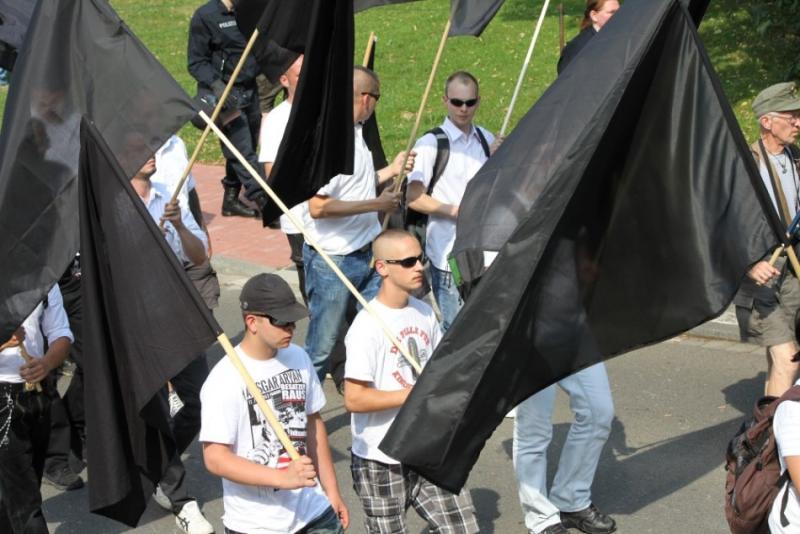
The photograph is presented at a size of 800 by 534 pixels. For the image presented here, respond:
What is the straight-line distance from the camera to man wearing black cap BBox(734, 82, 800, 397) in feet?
26.2

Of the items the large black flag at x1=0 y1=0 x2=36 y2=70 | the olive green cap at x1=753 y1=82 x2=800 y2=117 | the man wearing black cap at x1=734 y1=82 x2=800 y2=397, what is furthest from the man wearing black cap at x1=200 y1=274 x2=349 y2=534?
the olive green cap at x1=753 y1=82 x2=800 y2=117

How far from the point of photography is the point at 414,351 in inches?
244

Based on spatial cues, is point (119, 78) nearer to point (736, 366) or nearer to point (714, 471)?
point (714, 471)

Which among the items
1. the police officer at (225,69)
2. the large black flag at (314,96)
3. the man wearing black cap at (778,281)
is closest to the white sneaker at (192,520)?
the large black flag at (314,96)

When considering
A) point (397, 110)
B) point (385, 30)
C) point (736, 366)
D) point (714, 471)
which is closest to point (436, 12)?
point (385, 30)

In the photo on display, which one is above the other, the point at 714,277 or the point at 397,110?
the point at 714,277

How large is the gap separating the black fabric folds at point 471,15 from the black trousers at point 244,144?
562 cm

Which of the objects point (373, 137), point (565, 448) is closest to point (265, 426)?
point (565, 448)

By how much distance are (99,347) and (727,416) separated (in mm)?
4642

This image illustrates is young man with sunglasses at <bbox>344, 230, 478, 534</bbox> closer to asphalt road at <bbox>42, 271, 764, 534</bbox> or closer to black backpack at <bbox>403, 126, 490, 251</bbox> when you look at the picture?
asphalt road at <bbox>42, 271, 764, 534</bbox>

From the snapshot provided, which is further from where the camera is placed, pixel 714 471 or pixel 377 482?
pixel 714 471

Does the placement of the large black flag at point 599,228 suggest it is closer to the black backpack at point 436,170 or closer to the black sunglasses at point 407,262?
the black sunglasses at point 407,262

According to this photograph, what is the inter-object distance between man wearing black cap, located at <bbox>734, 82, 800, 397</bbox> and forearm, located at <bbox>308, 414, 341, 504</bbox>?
3.15m

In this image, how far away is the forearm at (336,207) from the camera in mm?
8133
